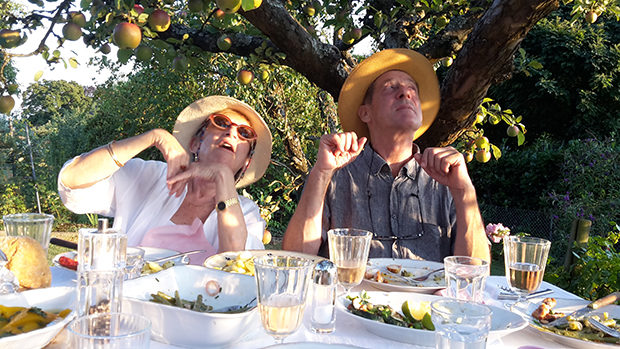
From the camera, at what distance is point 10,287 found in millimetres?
1341

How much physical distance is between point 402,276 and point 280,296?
2.82ft

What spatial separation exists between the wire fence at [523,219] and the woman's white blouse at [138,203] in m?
5.90

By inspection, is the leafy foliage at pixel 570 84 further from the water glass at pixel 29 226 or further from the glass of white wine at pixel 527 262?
the water glass at pixel 29 226

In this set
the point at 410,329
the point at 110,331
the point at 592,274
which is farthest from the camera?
the point at 592,274

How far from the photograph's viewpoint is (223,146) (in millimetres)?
2646

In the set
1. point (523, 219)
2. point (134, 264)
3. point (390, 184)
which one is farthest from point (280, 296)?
point (523, 219)

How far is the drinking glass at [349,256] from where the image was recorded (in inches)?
58.6

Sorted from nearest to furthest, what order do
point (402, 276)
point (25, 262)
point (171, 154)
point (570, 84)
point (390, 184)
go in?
point (25, 262), point (402, 276), point (171, 154), point (390, 184), point (570, 84)

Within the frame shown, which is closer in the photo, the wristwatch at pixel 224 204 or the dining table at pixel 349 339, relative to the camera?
the dining table at pixel 349 339

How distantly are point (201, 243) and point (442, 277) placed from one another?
120 centimetres

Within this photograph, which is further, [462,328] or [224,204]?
[224,204]

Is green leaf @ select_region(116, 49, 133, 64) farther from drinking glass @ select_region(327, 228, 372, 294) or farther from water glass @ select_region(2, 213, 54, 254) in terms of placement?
drinking glass @ select_region(327, 228, 372, 294)

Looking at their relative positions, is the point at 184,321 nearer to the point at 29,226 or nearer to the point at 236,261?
the point at 236,261

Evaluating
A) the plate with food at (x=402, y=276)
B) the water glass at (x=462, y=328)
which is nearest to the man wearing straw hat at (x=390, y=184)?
the plate with food at (x=402, y=276)
